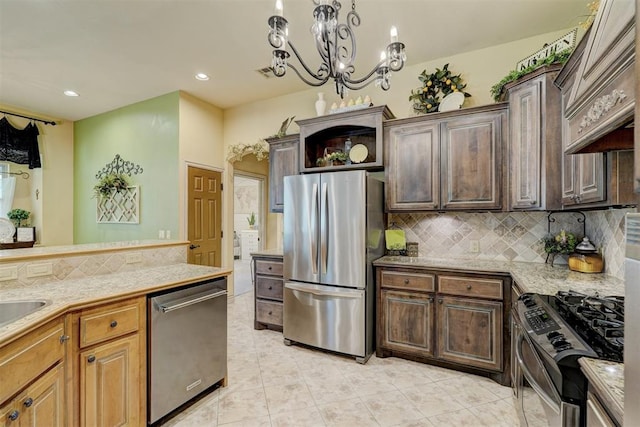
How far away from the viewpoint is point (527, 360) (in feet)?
4.64

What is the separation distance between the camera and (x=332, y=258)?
2811mm

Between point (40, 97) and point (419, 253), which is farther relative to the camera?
point (40, 97)

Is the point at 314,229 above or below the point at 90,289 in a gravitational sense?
above

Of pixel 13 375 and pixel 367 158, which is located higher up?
pixel 367 158

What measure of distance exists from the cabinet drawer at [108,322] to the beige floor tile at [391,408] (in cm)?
163

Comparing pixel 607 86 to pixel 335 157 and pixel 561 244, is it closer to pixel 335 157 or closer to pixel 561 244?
pixel 561 244

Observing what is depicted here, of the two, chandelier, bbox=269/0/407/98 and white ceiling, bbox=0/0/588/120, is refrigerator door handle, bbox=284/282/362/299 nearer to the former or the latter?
chandelier, bbox=269/0/407/98

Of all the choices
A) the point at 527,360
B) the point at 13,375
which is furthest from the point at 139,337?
the point at 527,360

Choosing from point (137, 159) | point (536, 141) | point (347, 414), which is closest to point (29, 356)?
point (347, 414)

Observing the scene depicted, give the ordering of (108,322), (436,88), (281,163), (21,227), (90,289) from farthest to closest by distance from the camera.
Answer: (21,227), (281,163), (436,88), (90,289), (108,322)

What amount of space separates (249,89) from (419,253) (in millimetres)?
3012

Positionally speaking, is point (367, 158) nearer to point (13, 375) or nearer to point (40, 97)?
point (13, 375)

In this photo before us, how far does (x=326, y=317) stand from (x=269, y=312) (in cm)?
91

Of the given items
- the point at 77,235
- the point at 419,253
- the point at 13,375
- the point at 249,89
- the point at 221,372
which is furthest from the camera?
the point at 77,235
